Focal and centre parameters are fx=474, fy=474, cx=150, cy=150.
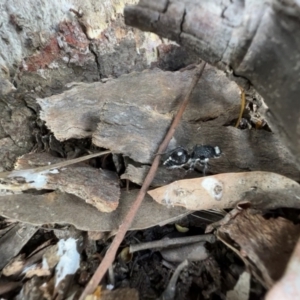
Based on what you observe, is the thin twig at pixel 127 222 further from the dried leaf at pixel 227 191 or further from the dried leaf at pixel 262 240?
the dried leaf at pixel 262 240

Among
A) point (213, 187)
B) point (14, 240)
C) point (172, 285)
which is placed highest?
point (213, 187)

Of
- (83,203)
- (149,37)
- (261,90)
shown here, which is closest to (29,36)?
(149,37)

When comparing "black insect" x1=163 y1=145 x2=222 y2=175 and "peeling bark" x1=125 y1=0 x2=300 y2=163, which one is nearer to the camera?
"peeling bark" x1=125 y1=0 x2=300 y2=163

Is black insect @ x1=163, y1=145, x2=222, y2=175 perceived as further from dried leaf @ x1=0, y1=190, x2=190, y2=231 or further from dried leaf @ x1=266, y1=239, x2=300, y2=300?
dried leaf @ x1=266, y1=239, x2=300, y2=300

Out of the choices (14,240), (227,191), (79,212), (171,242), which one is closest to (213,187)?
(227,191)

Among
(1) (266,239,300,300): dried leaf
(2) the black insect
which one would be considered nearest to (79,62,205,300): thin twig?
(2) the black insect

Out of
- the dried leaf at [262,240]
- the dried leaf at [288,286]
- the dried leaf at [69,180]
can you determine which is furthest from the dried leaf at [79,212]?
the dried leaf at [288,286]

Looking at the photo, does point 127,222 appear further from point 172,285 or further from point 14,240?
point 14,240

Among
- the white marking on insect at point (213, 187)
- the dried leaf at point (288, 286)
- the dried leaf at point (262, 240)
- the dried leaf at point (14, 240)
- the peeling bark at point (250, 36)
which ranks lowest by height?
the dried leaf at point (14, 240)

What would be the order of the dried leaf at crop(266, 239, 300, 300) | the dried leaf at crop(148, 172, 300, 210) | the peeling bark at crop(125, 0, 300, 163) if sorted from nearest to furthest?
the dried leaf at crop(266, 239, 300, 300) < the peeling bark at crop(125, 0, 300, 163) < the dried leaf at crop(148, 172, 300, 210)
